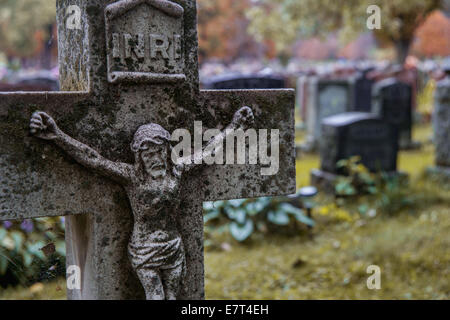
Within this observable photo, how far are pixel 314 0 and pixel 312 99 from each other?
5296mm

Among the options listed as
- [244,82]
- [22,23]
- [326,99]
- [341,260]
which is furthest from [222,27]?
[341,260]

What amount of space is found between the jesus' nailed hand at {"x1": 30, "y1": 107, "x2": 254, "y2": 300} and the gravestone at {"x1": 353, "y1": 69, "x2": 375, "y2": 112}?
11.4m

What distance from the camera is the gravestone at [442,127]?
23.9ft

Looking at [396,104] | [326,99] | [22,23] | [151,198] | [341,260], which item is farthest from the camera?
[22,23]

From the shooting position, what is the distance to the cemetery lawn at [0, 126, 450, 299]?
418 cm

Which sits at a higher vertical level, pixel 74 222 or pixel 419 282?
pixel 74 222

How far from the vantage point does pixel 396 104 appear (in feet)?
34.2

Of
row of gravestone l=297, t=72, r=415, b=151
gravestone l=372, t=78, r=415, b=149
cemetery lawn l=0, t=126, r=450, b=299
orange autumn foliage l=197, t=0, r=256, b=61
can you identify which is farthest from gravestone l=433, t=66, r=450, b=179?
orange autumn foliage l=197, t=0, r=256, b=61

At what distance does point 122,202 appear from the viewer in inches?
88.7

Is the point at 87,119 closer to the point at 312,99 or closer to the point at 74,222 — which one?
the point at 74,222

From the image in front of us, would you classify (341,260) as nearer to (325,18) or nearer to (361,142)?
(361,142)

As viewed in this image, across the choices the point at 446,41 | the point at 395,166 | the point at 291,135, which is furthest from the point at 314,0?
the point at 446,41

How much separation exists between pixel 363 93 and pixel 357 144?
6.52 meters

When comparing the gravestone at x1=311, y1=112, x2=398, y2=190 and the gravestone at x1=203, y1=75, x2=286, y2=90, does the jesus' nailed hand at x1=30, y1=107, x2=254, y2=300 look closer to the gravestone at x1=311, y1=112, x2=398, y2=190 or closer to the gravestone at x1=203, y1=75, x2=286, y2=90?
the gravestone at x1=203, y1=75, x2=286, y2=90
